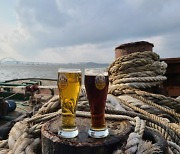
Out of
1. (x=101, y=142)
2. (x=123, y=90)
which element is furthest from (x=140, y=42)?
(x=101, y=142)

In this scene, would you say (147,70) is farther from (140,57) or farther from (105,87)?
(105,87)

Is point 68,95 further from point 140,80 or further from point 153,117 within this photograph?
point 140,80

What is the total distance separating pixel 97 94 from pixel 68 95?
12 centimetres

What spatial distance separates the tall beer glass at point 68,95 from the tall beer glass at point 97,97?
51 mm

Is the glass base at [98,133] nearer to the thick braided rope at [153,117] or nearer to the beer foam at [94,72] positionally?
the beer foam at [94,72]

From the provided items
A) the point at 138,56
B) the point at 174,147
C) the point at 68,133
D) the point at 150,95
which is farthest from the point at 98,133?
the point at 138,56

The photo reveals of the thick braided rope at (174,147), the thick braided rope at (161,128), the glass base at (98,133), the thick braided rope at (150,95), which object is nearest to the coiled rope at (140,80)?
the thick braided rope at (150,95)

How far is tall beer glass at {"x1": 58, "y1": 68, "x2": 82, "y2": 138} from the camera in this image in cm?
100

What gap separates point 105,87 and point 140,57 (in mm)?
1253

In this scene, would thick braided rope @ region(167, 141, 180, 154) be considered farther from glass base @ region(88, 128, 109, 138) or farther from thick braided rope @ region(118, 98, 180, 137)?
glass base @ region(88, 128, 109, 138)

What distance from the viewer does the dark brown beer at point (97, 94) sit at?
101 centimetres

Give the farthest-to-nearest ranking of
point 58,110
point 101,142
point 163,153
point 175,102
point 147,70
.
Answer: point 147,70 → point 175,102 → point 58,110 → point 163,153 → point 101,142

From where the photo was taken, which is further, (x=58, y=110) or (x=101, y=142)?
(x=58, y=110)

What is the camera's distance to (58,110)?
1467 millimetres
